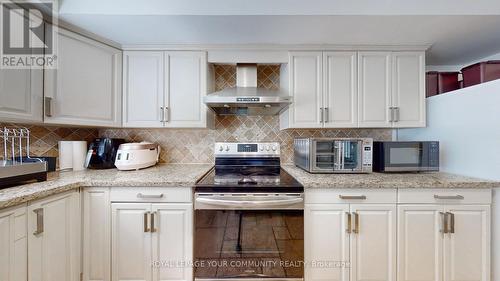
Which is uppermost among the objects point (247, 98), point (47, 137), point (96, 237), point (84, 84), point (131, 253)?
point (84, 84)

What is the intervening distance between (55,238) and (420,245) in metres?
2.35

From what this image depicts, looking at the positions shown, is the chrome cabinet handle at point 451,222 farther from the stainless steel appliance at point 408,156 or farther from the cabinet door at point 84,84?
the cabinet door at point 84,84

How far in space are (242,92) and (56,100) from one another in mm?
1390

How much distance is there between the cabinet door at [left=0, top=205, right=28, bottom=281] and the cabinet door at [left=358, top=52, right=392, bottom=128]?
7.84 ft

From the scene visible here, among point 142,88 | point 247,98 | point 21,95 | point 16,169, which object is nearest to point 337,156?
point 247,98

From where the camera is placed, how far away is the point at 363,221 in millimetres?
1484

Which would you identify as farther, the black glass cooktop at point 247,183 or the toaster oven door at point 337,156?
the toaster oven door at point 337,156

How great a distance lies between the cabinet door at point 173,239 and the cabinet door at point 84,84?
3.23ft

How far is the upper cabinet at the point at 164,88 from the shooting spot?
194cm

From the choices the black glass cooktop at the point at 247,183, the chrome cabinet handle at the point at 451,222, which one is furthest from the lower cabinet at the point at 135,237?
the chrome cabinet handle at the point at 451,222

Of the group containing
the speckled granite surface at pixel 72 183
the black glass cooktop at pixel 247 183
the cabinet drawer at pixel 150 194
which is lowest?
the cabinet drawer at pixel 150 194

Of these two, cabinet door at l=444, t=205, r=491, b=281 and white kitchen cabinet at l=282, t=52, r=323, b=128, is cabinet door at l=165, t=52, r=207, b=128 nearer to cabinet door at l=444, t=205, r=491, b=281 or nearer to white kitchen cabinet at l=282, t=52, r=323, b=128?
white kitchen cabinet at l=282, t=52, r=323, b=128

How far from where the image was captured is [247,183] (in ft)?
4.97

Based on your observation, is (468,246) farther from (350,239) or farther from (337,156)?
(337,156)
